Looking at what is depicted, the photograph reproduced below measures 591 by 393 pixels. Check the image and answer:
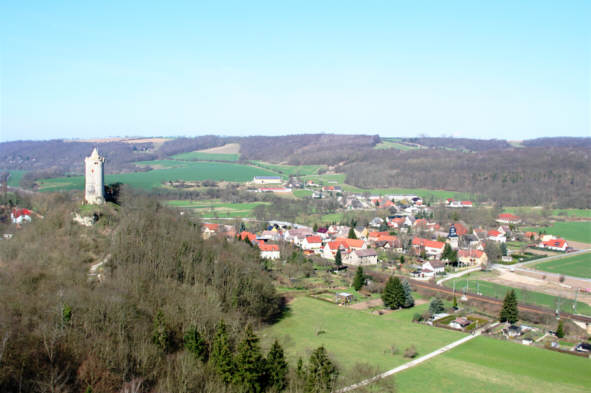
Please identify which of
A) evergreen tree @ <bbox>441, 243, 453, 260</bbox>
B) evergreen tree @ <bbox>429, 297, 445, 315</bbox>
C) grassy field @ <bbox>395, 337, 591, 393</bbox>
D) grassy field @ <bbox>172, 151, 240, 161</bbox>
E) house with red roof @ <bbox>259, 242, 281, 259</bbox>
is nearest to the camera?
grassy field @ <bbox>395, 337, 591, 393</bbox>

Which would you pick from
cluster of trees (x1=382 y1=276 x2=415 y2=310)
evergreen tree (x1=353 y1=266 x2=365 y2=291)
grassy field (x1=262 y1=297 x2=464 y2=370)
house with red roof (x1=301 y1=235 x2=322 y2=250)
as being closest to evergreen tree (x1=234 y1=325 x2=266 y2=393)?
grassy field (x1=262 y1=297 x2=464 y2=370)

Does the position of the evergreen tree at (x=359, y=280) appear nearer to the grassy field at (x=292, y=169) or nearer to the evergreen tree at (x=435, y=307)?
the evergreen tree at (x=435, y=307)

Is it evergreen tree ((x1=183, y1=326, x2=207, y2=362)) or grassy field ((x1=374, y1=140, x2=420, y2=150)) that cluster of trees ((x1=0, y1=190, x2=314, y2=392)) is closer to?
evergreen tree ((x1=183, y1=326, x2=207, y2=362))

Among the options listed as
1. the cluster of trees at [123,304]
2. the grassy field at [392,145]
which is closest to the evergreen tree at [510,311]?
the cluster of trees at [123,304]

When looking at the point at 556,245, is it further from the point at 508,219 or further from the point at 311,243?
the point at 311,243

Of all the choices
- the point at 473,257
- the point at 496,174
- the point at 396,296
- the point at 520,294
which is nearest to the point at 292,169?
the point at 496,174

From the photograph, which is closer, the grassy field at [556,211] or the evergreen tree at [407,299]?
the evergreen tree at [407,299]

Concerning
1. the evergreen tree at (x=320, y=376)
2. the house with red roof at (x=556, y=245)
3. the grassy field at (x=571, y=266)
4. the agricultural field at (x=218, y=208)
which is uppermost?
the evergreen tree at (x=320, y=376)
